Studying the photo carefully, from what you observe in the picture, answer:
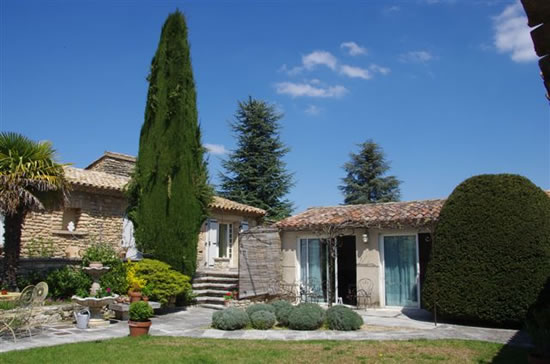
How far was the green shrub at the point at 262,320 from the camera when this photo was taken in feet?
34.5

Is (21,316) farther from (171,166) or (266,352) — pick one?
(171,166)

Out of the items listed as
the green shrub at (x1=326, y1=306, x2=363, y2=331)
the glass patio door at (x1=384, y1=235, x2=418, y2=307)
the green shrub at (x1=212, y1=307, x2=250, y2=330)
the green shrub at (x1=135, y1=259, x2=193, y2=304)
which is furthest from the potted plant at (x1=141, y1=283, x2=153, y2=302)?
the glass patio door at (x1=384, y1=235, x2=418, y2=307)

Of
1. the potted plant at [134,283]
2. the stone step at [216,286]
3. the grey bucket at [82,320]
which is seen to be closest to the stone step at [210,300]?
the stone step at [216,286]

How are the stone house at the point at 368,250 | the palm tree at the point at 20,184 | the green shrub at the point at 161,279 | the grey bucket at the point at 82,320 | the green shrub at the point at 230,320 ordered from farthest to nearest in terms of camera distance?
the stone house at the point at 368,250, the green shrub at the point at 161,279, the palm tree at the point at 20,184, the green shrub at the point at 230,320, the grey bucket at the point at 82,320

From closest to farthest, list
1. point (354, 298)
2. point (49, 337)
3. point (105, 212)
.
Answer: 1. point (49, 337)
2. point (354, 298)
3. point (105, 212)

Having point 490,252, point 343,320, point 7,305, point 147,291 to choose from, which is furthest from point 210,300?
point 490,252

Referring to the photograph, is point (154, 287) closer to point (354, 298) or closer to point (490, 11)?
point (354, 298)

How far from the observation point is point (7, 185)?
11445 millimetres

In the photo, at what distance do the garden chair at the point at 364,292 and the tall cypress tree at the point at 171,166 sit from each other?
5405 millimetres

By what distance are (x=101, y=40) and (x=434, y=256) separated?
1000cm

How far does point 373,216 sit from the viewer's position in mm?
14656

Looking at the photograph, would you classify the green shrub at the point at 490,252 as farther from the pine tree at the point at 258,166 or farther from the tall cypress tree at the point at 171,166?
the pine tree at the point at 258,166

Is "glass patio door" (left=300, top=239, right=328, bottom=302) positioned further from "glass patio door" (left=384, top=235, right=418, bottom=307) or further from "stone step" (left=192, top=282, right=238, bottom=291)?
"stone step" (left=192, top=282, right=238, bottom=291)

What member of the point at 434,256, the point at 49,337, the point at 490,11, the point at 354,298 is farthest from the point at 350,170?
the point at 49,337
